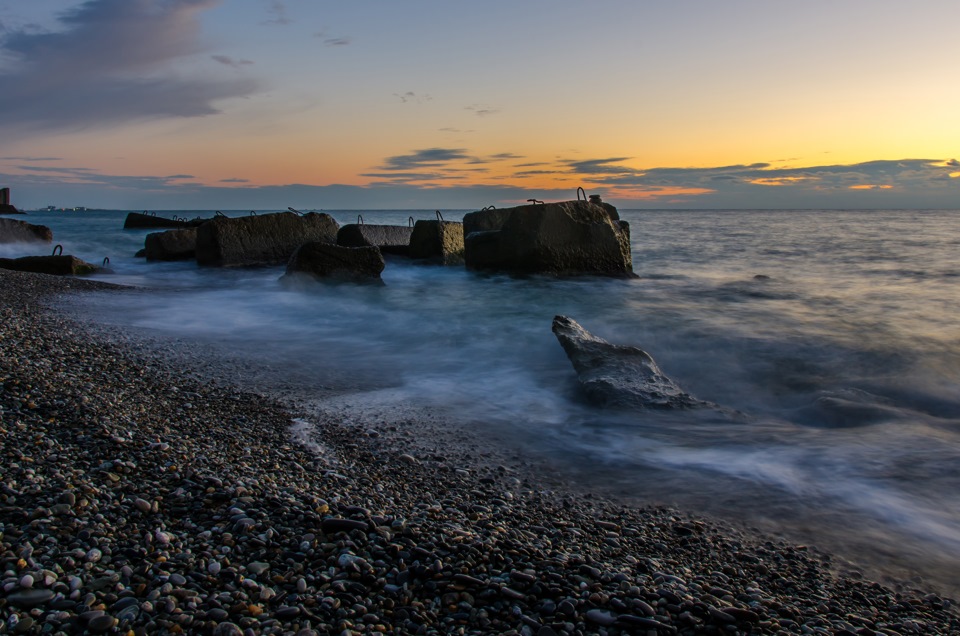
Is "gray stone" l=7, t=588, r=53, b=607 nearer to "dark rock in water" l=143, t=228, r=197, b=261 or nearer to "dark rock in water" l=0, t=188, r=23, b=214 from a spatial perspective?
"dark rock in water" l=143, t=228, r=197, b=261

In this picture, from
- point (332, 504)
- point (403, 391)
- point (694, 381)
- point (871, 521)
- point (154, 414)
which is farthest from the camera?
point (694, 381)

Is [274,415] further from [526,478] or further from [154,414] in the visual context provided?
[526,478]

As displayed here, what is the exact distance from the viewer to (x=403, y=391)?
16.5 ft

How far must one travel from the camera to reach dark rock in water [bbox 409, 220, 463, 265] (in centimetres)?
1317

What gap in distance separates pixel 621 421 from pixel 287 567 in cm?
269

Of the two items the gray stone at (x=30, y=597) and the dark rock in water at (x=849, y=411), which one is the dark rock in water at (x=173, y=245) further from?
the gray stone at (x=30, y=597)

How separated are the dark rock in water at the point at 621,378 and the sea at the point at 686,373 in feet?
0.46

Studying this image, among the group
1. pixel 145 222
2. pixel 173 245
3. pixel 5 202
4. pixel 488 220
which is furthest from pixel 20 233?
pixel 5 202

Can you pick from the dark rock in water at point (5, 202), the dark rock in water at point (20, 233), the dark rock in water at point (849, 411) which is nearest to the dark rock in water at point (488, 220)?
the dark rock in water at point (849, 411)

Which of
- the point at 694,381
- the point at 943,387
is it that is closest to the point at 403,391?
the point at 694,381

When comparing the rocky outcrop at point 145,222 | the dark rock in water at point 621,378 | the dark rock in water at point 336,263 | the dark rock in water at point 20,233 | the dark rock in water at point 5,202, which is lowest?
the dark rock in water at point 621,378

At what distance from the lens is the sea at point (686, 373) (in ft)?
10.7

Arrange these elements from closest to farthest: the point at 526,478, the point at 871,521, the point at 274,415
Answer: the point at 871,521
the point at 526,478
the point at 274,415

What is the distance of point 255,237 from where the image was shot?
1262 centimetres
